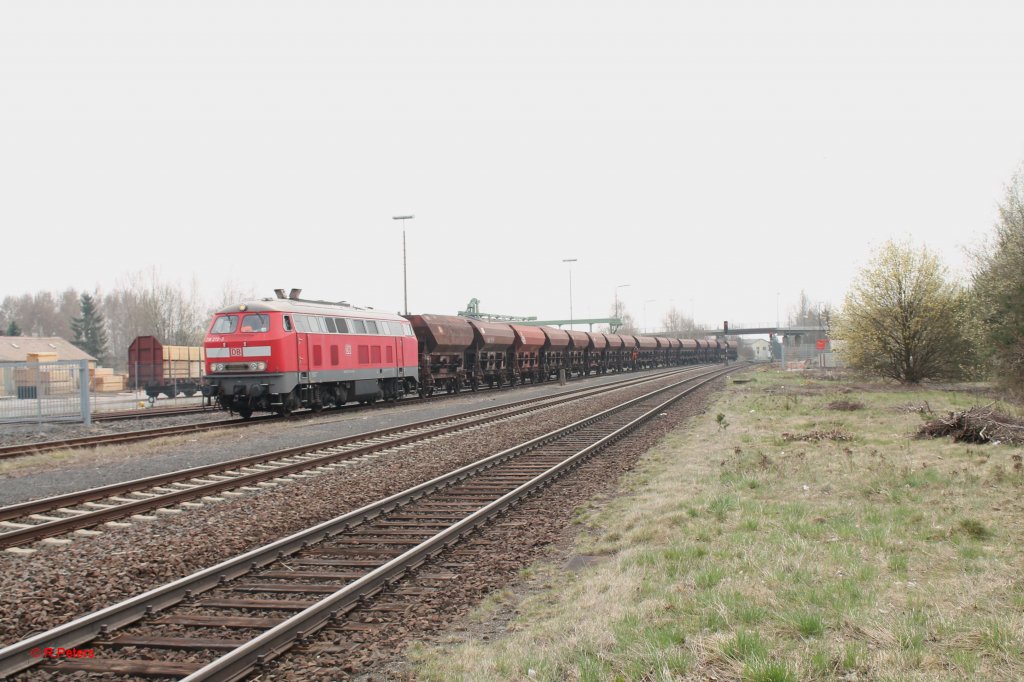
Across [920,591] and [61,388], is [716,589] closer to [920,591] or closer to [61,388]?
[920,591]

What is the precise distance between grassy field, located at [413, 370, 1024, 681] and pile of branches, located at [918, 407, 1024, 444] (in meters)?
2.05

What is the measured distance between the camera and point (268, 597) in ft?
19.2

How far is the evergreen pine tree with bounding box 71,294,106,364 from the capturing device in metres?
85.8

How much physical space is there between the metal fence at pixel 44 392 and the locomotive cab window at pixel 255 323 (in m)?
4.50

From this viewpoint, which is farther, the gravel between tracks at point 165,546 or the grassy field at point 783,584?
the gravel between tracks at point 165,546

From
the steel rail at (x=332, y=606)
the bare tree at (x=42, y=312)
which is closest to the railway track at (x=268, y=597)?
the steel rail at (x=332, y=606)

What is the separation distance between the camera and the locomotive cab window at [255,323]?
19906 millimetres

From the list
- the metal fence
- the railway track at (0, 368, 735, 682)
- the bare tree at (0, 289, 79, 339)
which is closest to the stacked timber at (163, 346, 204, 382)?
the metal fence

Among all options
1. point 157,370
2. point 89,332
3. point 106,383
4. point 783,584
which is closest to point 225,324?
point 783,584

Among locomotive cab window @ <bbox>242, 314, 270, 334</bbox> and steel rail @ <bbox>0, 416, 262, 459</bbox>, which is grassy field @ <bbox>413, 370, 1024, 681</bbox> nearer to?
steel rail @ <bbox>0, 416, 262, 459</bbox>

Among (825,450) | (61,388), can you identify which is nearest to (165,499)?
(825,450)

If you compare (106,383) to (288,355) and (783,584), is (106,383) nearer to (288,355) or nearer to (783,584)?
(288,355)

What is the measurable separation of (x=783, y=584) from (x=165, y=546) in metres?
Answer: 5.96

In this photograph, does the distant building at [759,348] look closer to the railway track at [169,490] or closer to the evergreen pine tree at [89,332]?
the evergreen pine tree at [89,332]
